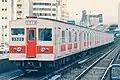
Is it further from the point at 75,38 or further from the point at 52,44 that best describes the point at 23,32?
the point at 75,38

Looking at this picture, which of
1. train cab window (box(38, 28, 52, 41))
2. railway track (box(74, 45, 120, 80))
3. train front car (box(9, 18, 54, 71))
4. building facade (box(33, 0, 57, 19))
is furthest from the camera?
building facade (box(33, 0, 57, 19))

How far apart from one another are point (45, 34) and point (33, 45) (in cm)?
83

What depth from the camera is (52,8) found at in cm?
14412

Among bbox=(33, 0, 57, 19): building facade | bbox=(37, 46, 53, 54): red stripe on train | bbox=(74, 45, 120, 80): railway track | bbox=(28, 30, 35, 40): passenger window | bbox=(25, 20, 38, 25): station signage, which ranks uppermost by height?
bbox=(33, 0, 57, 19): building facade

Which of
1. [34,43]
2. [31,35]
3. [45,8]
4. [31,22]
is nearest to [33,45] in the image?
[34,43]

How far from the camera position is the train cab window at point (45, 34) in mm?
21500

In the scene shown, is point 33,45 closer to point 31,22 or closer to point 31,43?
point 31,43

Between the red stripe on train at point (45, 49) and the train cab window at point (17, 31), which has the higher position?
the train cab window at point (17, 31)

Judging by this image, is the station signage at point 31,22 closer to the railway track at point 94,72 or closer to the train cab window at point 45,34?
the train cab window at point 45,34

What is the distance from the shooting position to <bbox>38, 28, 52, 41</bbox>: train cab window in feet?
70.5

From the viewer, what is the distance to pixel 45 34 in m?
21.6

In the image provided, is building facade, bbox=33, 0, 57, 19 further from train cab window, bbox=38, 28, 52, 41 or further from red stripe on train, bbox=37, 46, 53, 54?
red stripe on train, bbox=37, 46, 53, 54

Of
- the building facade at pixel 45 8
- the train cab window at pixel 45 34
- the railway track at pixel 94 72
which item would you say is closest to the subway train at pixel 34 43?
the train cab window at pixel 45 34

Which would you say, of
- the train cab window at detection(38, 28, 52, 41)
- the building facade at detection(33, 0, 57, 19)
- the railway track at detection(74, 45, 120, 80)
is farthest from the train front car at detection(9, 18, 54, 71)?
the building facade at detection(33, 0, 57, 19)
